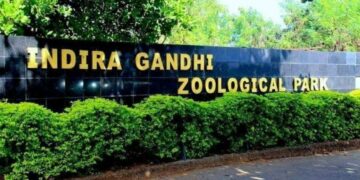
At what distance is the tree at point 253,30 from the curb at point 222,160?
34830 millimetres

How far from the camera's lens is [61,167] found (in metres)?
7.38

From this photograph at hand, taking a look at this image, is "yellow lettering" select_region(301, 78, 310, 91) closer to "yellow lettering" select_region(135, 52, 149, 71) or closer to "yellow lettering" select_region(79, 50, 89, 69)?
"yellow lettering" select_region(135, 52, 149, 71)

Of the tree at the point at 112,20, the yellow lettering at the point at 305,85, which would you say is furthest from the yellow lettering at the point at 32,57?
the yellow lettering at the point at 305,85

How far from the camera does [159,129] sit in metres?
8.63

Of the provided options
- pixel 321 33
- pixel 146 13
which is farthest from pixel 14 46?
pixel 321 33

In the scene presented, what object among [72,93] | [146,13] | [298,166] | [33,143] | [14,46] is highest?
[146,13]

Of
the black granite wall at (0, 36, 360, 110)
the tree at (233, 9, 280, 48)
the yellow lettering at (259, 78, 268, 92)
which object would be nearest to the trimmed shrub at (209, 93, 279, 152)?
the black granite wall at (0, 36, 360, 110)

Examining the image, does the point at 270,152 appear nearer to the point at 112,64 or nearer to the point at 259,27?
the point at 112,64

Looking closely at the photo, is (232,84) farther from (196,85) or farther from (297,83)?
(297,83)

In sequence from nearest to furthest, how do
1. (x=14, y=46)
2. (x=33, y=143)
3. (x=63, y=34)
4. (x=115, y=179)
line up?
(x=33, y=143), (x=115, y=179), (x=14, y=46), (x=63, y=34)

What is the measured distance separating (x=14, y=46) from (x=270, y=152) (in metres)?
5.12

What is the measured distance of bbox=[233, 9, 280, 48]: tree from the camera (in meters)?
47.9

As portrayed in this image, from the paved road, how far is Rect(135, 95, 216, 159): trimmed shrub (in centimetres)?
53

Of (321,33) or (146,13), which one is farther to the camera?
(321,33)
